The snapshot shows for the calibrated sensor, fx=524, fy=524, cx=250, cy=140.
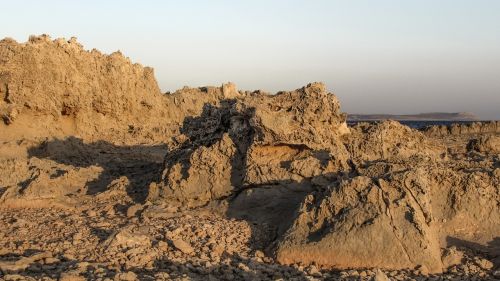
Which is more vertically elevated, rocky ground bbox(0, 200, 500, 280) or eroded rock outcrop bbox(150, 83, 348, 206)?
eroded rock outcrop bbox(150, 83, 348, 206)

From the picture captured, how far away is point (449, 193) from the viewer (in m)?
6.25

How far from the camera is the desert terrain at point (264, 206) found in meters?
5.25

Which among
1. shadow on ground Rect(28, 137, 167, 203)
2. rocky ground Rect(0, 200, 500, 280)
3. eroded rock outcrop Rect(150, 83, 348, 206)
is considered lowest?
rocky ground Rect(0, 200, 500, 280)

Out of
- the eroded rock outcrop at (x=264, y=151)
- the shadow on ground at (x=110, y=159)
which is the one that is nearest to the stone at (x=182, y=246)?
the eroded rock outcrop at (x=264, y=151)

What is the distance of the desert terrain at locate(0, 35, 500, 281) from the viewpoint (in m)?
5.25

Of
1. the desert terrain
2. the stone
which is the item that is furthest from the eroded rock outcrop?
the stone

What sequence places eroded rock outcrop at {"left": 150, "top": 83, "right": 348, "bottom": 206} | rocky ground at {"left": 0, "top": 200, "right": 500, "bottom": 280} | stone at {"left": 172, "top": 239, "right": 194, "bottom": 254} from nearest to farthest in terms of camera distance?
1. rocky ground at {"left": 0, "top": 200, "right": 500, "bottom": 280}
2. stone at {"left": 172, "top": 239, "right": 194, "bottom": 254}
3. eroded rock outcrop at {"left": 150, "top": 83, "right": 348, "bottom": 206}

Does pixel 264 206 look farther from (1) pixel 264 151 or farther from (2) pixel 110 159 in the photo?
(2) pixel 110 159

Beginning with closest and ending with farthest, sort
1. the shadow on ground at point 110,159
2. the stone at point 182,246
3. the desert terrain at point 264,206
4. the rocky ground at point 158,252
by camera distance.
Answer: the rocky ground at point 158,252 → the desert terrain at point 264,206 → the stone at point 182,246 → the shadow on ground at point 110,159

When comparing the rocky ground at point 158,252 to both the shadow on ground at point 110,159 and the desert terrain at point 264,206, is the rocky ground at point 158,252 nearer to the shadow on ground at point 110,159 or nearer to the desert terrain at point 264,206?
the desert terrain at point 264,206

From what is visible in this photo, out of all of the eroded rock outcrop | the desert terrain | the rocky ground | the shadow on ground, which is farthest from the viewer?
the shadow on ground

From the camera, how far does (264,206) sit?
666cm

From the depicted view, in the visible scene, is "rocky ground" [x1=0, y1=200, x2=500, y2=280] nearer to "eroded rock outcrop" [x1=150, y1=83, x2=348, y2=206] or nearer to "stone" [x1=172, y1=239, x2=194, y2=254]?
"stone" [x1=172, y1=239, x2=194, y2=254]

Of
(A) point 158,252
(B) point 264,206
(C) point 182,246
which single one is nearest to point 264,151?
(B) point 264,206
